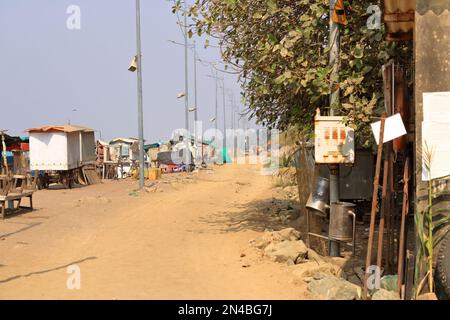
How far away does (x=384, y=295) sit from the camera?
560cm

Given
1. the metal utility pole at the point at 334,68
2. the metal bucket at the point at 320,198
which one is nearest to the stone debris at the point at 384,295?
the metal utility pole at the point at 334,68

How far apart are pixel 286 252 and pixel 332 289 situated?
6.87ft

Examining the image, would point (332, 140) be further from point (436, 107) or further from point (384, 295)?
point (384, 295)

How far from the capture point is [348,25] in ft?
29.4

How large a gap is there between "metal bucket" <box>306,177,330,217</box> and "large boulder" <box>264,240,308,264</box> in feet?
1.95

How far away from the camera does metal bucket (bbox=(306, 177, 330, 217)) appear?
8.54 meters

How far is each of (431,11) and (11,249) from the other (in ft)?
24.0

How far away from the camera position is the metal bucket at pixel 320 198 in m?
8.54

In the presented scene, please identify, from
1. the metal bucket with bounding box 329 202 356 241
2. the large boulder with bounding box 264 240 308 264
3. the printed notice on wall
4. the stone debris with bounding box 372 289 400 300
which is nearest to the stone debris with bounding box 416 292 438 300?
the stone debris with bounding box 372 289 400 300

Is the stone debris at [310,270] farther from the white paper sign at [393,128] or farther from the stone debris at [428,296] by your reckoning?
the white paper sign at [393,128]

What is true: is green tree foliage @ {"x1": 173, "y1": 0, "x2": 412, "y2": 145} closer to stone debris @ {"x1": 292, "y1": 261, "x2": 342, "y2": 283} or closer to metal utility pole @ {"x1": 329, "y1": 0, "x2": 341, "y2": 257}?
Answer: metal utility pole @ {"x1": 329, "y1": 0, "x2": 341, "y2": 257}

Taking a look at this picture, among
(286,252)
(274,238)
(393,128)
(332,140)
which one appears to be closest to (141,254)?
(274,238)
